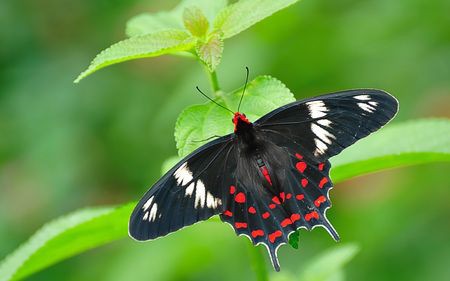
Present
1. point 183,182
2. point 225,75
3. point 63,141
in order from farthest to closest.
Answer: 1. point 63,141
2. point 225,75
3. point 183,182

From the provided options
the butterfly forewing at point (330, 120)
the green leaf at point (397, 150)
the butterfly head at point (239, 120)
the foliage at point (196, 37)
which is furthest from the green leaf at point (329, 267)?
the foliage at point (196, 37)

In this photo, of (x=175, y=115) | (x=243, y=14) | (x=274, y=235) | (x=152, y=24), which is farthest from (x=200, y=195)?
(x=175, y=115)

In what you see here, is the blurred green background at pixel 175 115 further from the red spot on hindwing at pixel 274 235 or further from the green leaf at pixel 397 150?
the red spot on hindwing at pixel 274 235

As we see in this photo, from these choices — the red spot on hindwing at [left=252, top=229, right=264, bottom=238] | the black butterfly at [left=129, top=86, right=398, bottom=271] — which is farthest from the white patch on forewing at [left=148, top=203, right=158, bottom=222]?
the red spot on hindwing at [left=252, top=229, right=264, bottom=238]

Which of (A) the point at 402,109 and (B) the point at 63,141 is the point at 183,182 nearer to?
(A) the point at 402,109

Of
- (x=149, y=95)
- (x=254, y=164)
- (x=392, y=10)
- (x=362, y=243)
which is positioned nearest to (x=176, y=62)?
(x=149, y=95)

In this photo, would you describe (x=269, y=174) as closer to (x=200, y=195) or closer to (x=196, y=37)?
(x=200, y=195)
